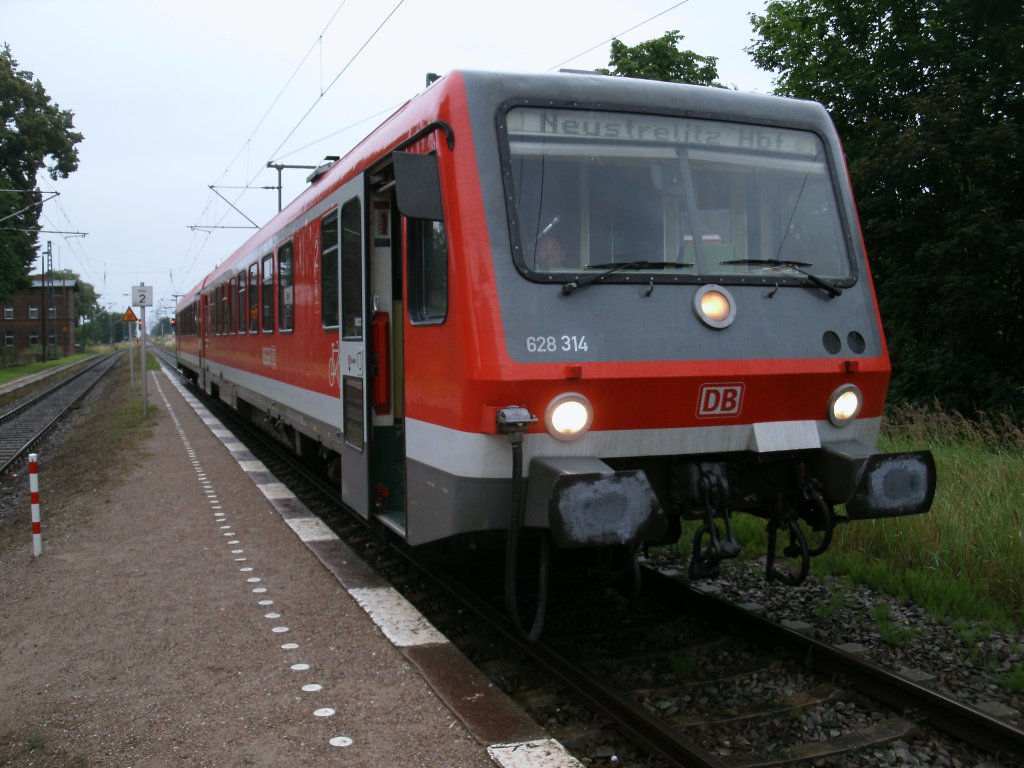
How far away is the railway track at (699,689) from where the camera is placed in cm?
383

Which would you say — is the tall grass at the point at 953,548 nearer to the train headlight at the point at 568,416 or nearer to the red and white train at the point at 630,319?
the red and white train at the point at 630,319

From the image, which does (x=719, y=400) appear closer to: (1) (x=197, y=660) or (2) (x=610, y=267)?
(2) (x=610, y=267)

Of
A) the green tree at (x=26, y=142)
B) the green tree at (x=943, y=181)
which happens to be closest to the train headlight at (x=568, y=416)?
the green tree at (x=943, y=181)

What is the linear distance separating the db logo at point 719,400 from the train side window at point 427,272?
1.34m

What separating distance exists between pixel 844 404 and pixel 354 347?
3065 millimetres

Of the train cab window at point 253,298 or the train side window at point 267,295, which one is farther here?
the train cab window at point 253,298

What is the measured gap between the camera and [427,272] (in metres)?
4.91

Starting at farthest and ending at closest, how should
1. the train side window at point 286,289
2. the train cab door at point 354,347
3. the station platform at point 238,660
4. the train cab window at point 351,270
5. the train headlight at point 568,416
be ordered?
the train side window at point 286,289 < the train cab window at point 351,270 < the train cab door at point 354,347 < the train headlight at point 568,416 < the station platform at point 238,660

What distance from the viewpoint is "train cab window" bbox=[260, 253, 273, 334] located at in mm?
10344

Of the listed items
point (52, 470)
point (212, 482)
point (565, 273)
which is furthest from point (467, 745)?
point (52, 470)

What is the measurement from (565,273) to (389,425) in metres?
1.99

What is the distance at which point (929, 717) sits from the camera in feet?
13.3

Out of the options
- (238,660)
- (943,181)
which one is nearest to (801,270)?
(238,660)

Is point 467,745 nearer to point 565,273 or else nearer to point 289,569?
point 565,273
